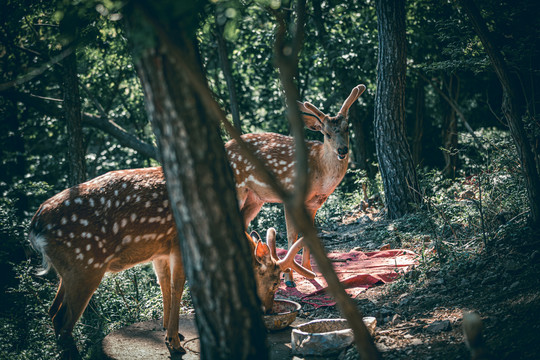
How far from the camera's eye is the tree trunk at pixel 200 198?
231 cm

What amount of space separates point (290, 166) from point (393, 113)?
2705 millimetres

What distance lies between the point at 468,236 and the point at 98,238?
13.1 feet

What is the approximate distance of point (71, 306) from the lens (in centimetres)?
393

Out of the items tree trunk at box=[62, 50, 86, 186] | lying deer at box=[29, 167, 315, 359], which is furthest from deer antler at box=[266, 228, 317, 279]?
tree trunk at box=[62, 50, 86, 186]

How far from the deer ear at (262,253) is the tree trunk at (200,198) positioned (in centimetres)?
214

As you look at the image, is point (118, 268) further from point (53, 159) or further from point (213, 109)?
point (53, 159)

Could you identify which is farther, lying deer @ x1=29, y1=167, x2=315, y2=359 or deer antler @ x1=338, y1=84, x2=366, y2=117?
deer antler @ x1=338, y1=84, x2=366, y2=117

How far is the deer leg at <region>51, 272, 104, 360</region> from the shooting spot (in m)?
3.93

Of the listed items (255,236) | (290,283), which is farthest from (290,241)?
(255,236)

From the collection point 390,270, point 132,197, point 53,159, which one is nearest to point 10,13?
point 132,197

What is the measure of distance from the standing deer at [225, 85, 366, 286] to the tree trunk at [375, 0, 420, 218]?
5.15ft

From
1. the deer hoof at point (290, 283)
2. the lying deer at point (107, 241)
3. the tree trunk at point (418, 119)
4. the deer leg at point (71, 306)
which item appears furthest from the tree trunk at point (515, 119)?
the tree trunk at point (418, 119)

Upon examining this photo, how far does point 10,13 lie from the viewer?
6.57m

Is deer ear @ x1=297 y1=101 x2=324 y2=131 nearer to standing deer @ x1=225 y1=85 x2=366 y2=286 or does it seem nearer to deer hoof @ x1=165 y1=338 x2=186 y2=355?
standing deer @ x1=225 y1=85 x2=366 y2=286
